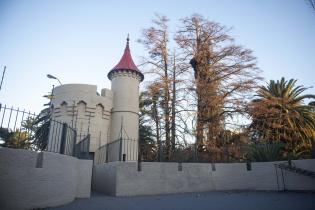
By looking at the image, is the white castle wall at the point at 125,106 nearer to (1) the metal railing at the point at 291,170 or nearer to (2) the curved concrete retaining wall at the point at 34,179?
(1) the metal railing at the point at 291,170

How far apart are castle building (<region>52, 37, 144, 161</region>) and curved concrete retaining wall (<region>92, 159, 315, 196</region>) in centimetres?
509

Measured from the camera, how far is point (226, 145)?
620 inches

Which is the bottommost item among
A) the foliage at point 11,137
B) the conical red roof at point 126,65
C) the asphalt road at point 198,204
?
the asphalt road at point 198,204

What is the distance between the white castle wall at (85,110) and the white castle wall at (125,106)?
73 cm

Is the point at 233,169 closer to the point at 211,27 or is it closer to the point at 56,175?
the point at 56,175

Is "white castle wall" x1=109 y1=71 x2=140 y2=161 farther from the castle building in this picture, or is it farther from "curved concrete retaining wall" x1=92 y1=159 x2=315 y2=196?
"curved concrete retaining wall" x1=92 y1=159 x2=315 y2=196

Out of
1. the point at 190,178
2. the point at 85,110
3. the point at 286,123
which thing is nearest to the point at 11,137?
the point at 190,178

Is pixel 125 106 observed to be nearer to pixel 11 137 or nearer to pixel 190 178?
pixel 190 178

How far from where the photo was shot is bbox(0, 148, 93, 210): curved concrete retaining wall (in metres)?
5.36

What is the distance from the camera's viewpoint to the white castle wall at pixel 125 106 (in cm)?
1941

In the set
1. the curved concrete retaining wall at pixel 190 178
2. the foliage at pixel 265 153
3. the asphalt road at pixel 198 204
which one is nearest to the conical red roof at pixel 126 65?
the curved concrete retaining wall at pixel 190 178

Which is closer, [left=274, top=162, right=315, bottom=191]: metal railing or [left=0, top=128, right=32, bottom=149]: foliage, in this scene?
[left=0, top=128, right=32, bottom=149]: foliage

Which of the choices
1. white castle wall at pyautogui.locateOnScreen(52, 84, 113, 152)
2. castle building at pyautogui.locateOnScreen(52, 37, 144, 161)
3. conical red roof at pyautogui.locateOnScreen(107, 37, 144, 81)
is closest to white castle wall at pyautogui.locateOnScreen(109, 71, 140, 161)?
castle building at pyautogui.locateOnScreen(52, 37, 144, 161)

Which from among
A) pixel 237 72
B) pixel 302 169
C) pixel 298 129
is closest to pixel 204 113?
pixel 237 72
